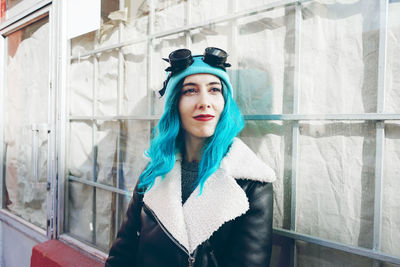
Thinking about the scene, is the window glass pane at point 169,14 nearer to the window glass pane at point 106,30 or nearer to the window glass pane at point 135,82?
the window glass pane at point 135,82

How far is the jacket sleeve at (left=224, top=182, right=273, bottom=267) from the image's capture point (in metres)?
0.94

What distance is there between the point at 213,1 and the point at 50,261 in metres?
2.21

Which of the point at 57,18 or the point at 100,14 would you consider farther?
the point at 57,18

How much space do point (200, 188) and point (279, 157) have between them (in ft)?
1.55

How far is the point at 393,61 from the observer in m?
1.02

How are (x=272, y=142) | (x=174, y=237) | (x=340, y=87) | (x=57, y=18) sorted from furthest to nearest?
(x=57, y=18)
(x=272, y=142)
(x=340, y=87)
(x=174, y=237)

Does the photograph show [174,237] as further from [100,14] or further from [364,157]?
[100,14]

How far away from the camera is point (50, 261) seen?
1.99 meters

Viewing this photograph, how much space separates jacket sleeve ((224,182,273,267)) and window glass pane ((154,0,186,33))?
3.98ft

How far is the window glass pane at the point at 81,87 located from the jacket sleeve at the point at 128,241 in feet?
3.93

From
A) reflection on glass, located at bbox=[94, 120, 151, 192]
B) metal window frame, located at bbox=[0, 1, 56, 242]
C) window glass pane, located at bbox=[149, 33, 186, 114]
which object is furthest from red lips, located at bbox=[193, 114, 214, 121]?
metal window frame, located at bbox=[0, 1, 56, 242]

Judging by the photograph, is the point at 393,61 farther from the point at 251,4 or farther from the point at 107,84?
the point at 107,84

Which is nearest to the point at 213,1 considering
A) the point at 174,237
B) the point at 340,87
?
the point at 340,87

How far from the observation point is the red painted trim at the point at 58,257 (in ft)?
6.32
